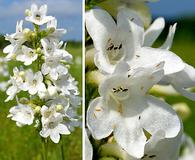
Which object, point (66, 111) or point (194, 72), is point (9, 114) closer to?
point (66, 111)

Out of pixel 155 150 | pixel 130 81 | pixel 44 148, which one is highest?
pixel 130 81

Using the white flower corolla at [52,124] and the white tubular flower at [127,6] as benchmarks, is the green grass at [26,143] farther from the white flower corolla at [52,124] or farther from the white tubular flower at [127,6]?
the white tubular flower at [127,6]

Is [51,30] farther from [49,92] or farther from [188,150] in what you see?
[188,150]

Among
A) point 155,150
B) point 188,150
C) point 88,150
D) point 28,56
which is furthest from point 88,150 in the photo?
point 188,150

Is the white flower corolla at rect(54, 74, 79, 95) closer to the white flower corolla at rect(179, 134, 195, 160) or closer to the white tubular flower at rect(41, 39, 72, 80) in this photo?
the white tubular flower at rect(41, 39, 72, 80)

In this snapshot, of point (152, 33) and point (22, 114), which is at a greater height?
point (152, 33)

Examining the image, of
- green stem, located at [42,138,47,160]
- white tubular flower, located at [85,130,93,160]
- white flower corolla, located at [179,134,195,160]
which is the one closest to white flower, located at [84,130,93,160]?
white tubular flower, located at [85,130,93,160]

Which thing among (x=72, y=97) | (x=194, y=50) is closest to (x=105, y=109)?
(x=72, y=97)
